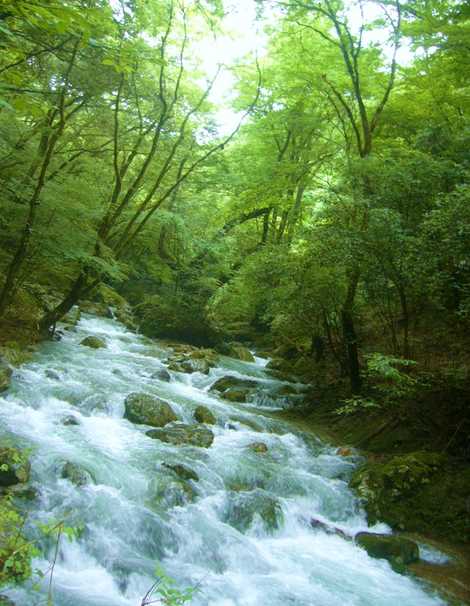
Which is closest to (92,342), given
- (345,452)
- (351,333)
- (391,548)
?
(351,333)

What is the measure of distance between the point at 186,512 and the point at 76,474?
5.16ft

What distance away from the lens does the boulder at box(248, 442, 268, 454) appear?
900 centimetres

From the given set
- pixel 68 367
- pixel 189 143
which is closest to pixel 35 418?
pixel 68 367

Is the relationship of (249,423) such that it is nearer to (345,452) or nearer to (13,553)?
(345,452)

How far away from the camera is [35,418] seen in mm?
7801

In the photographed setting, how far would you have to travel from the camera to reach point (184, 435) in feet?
28.6

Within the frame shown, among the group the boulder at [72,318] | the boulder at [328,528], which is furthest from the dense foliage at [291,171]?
the boulder at [328,528]

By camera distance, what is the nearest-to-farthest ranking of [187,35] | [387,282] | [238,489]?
[238,489] < [387,282] < [187,35]

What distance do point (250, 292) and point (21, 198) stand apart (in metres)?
6.44

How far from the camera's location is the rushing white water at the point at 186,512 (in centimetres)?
505

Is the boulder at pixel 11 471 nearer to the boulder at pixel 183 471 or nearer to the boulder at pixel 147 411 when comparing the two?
the boulder at pixel 183 471

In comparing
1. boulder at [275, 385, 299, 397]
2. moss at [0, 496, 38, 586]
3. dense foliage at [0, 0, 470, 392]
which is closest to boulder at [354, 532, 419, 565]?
dense foliage at [0, 0, 470, 392]

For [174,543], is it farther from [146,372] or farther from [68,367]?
[146,372]

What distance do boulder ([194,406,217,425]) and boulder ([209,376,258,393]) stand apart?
2.73 m
